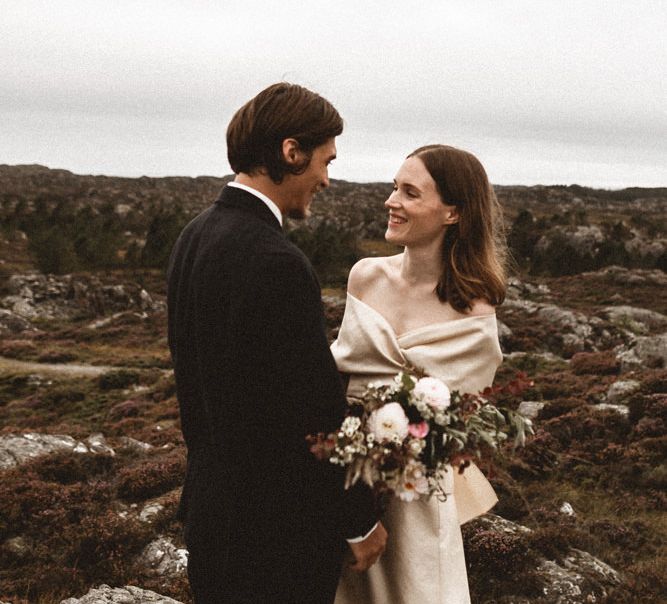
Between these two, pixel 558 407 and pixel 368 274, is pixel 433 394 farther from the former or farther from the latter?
pixel 558 407

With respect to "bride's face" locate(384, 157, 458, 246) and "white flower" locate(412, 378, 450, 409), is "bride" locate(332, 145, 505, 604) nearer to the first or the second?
"bride's face" locate(384, 157, 458, 246)

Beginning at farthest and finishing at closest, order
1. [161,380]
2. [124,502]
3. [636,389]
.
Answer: [161,380], [636,389], [124,502]

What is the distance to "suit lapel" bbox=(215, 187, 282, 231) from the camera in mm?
2439

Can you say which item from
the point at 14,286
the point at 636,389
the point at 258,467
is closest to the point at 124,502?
the point at 258,467

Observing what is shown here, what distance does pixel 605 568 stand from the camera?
5.95m

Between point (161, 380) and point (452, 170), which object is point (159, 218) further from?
point (452, 170)

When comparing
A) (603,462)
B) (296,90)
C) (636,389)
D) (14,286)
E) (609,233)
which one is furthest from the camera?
(609,233)

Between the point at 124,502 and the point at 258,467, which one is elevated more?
the point at 258,467

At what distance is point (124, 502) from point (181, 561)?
209 centimetres

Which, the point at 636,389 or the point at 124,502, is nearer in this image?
the point at 124,502

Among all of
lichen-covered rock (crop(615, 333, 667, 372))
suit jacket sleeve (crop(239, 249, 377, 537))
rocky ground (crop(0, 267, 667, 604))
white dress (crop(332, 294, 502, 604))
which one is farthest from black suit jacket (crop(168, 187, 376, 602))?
lichen-covered rock (crop(615, 333, 667, 372))

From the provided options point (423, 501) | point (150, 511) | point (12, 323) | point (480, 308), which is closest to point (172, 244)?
point (12, 323)

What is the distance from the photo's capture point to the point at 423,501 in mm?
3033

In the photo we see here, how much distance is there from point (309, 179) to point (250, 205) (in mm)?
277
